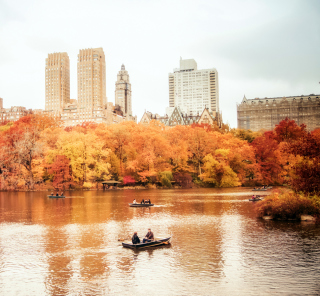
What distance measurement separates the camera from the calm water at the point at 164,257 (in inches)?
652

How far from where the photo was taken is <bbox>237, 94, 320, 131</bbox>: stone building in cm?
14675

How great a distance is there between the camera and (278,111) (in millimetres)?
152875

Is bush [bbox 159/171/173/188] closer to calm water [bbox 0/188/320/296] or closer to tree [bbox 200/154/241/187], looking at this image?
tree [bbox 200/154/241/187]

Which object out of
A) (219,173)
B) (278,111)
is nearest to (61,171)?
(219,173)

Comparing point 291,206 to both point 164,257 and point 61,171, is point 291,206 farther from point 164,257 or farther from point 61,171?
point 61,171

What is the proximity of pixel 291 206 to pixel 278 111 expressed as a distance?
130 m

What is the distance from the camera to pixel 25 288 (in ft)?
55.0

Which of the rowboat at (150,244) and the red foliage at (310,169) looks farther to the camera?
the red foliage at (310,169)

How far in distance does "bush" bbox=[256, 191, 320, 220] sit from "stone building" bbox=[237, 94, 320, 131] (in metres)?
120

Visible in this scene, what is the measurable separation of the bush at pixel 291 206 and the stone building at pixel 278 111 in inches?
4732

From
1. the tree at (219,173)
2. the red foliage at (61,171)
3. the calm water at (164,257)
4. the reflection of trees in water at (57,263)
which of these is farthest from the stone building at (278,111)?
the reflection of trees in water at (57,263)

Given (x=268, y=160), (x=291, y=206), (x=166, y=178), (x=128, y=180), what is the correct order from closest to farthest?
(x=291, y=206)
(x=166, y=178)
(x=128, y=180)
(x=268, y=160)

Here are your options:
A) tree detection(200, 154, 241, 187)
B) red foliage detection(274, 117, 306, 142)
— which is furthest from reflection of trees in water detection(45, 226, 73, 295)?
red foliage detection(274, 117, 306, 142)

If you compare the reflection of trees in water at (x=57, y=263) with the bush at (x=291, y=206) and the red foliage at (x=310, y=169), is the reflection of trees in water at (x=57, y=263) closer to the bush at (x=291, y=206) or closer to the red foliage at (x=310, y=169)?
the red foliage at (x=310, y=169)
